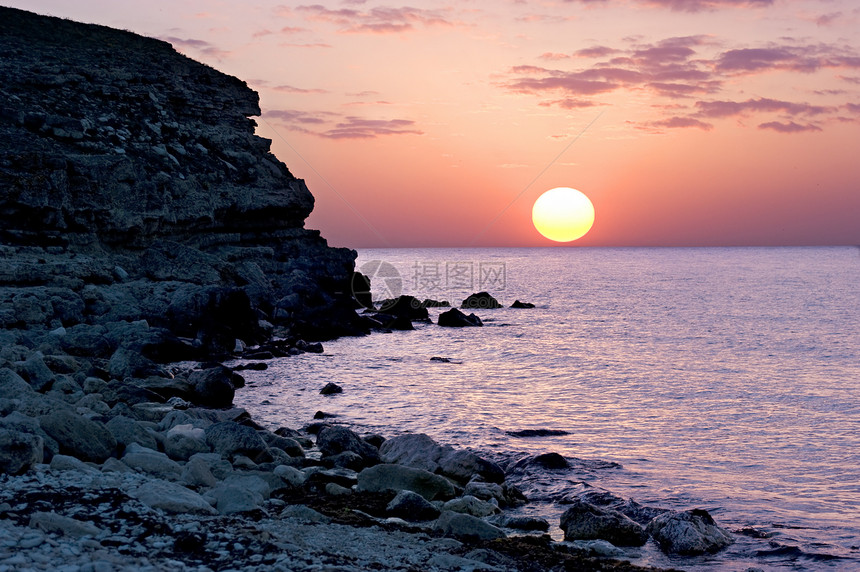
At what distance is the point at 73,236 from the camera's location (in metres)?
27.5

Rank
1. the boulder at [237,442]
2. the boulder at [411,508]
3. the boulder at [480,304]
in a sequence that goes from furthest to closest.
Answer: the boulder at [480,304]
the boulder at [237,442]
the boulder at [411,508]

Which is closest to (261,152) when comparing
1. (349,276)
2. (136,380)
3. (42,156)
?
(349,276)

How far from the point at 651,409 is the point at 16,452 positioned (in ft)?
50.2

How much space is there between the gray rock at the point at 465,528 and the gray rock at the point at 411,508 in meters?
0.67

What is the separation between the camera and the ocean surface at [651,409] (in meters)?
10.8

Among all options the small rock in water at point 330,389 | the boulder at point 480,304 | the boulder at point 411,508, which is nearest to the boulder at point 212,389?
the small rock in water at point 330,389

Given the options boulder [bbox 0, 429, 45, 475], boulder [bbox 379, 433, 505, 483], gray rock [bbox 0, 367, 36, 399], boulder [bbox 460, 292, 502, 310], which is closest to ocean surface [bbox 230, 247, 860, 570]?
boulder [bbox 379, 433, 505, 483]

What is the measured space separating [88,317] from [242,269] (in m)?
13.5

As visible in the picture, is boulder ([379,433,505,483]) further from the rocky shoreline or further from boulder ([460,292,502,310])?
Answer: boulder ([460,292,502,310])

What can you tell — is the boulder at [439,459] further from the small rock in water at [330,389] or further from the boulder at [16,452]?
the small rock in water at [330,389]

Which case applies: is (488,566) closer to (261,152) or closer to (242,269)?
(242,269)

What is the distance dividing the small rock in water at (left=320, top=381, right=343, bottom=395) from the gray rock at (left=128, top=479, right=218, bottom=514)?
12.0 m

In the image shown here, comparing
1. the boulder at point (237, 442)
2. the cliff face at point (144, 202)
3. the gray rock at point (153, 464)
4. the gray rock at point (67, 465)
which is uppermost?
the cliff face at point (144, 202)

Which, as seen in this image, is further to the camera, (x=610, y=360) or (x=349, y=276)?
(x=349, y=276)
